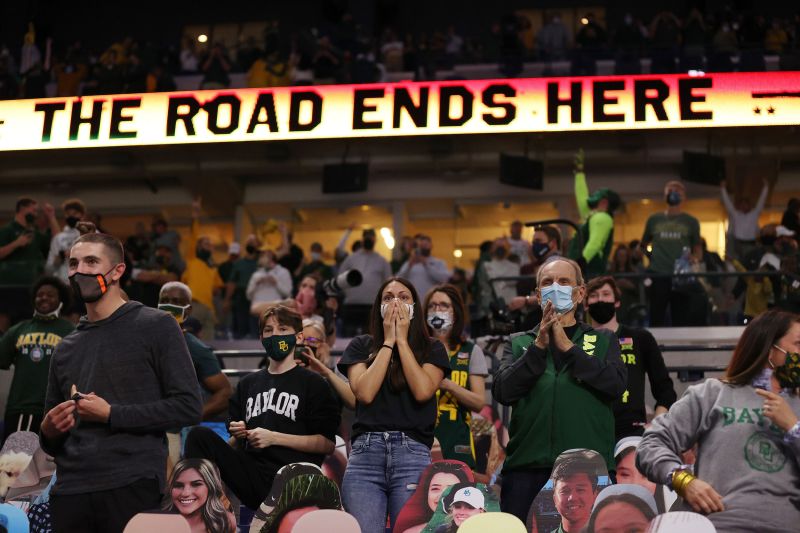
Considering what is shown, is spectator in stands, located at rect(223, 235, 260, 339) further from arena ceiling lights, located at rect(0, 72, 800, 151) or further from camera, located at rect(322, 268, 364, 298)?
camera, located at rect(322, 268, 364, 298)

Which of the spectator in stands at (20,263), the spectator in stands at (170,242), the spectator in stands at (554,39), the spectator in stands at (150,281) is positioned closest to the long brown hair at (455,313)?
the spectator in stands at (150,281)

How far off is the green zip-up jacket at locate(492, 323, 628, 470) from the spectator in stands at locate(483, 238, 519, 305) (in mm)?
5748

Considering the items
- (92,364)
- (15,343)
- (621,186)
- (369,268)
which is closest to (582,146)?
(621,186)

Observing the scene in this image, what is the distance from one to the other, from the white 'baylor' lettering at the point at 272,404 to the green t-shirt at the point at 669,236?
20.7 feet

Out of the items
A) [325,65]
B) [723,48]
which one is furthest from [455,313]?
[723,48]

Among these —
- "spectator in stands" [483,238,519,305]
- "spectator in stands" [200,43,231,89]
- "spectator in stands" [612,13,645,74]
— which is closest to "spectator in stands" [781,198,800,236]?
"spectator in stands" [483,238,519,305]

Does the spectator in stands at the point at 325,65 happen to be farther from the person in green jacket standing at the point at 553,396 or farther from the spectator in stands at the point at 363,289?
the person in green jacket standing at the point at 553,396

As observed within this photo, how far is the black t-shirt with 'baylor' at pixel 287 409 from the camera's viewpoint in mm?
6109

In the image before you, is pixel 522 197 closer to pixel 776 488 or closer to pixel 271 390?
pixel 271 390

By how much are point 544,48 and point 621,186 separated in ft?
9.37

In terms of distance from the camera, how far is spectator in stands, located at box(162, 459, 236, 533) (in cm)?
558

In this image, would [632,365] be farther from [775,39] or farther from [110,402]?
[775,39]

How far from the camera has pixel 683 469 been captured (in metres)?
4.45

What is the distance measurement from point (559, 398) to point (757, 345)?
1.23 meters
